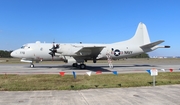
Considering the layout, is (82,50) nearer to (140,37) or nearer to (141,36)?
(140,37)

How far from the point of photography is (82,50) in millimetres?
23844

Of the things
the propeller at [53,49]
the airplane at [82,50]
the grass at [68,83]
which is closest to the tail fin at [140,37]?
the airplane at [82,50]

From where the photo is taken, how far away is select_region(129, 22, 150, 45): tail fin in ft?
99.1

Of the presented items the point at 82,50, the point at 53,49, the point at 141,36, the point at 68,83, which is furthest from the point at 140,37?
the point at 68,83

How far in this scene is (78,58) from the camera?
25.6m

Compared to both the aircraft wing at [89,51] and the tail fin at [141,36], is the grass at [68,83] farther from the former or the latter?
the tail fin at [141,36]

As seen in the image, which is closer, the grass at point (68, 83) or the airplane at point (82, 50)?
the grass at point (68, 83)

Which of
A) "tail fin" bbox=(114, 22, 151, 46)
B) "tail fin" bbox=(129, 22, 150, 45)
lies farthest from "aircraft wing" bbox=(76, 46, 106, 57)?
"tail fin" bbox=(129, 22, 150, 45)

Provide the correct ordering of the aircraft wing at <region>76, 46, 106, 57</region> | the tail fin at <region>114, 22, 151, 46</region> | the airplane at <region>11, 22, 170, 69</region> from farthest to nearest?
the tail fin at <region>114, 22, 151, 46</region>
the airplane at <region>11, 22, 170, 69</region>
the aircraft wing at <region>76, 46, 106, 57</region>

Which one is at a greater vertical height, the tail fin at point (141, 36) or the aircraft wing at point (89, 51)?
the tail fin at point (141, 36)

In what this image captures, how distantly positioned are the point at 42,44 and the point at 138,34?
15.3m

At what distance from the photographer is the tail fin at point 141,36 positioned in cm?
3020

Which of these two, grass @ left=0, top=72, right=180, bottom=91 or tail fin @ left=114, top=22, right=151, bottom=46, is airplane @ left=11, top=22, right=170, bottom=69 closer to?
tail fin @ left=114, top=22, right=151, bottom=46

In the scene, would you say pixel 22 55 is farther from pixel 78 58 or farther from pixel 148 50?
pixel 148 50
